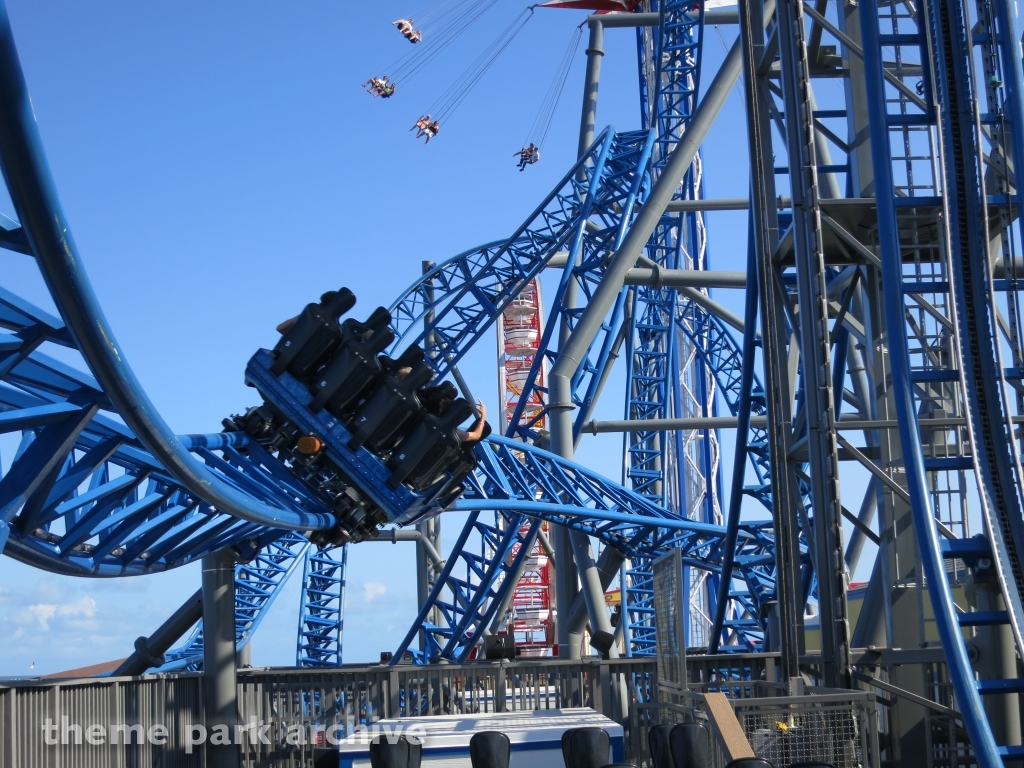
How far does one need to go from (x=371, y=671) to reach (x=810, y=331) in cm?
457

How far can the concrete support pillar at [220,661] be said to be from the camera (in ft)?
32.9

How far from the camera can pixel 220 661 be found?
34.4 ft

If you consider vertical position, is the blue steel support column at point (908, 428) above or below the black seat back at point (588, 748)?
above

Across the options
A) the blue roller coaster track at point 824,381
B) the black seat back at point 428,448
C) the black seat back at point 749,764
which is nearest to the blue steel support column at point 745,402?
the blue roller coaster track at point 824,381

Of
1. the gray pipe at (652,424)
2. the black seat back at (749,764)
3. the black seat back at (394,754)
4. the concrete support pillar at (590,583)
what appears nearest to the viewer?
the black seat back at (749,764)

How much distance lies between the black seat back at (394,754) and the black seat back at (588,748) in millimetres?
628

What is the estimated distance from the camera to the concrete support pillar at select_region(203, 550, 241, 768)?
10031mm

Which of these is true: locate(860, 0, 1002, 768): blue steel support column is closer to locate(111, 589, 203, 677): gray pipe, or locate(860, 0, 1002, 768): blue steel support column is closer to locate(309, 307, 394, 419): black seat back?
locate(309, 307, 394, 419): black seat back

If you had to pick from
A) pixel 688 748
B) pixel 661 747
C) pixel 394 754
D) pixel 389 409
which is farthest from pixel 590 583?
pixel 688 748

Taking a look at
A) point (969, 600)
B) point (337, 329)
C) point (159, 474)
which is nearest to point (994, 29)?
point (969, 600)

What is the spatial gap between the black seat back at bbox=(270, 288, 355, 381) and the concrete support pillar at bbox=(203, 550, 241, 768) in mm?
2035

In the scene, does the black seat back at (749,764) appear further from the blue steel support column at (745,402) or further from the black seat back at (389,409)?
the black seat back at (389,409)

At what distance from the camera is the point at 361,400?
10.4 metres

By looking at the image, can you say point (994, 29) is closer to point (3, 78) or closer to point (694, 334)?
point (3, 78)
